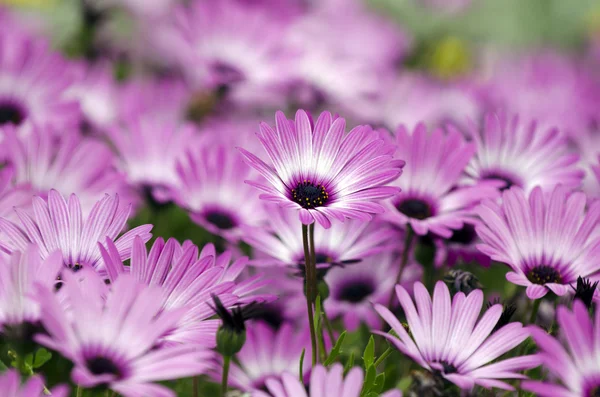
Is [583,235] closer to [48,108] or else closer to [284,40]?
[48,108]

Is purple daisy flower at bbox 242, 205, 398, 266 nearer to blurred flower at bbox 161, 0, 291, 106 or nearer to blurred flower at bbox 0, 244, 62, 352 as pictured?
blurred flower at bbox 0, 244, 62, 352

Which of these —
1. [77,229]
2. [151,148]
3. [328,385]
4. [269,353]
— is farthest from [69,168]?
[328,385]

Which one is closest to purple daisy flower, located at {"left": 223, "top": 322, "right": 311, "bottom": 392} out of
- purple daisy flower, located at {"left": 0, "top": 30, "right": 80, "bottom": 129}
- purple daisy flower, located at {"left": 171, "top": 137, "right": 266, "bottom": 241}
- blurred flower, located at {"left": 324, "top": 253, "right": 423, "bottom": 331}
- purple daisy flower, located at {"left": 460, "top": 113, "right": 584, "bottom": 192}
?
blurred flower, located at {"left": 324, "top": 253, "right": 423, "bottom": 331}

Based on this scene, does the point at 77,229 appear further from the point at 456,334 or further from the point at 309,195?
the point at 456,334

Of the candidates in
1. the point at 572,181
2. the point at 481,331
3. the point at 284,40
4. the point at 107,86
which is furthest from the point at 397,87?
the point at 481,331

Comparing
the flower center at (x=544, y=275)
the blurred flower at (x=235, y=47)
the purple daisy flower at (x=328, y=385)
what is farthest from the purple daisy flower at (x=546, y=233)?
the blurred flower at (x=235, y=47)

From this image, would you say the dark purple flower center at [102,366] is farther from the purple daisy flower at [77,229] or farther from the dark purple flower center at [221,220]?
the dark purple flower center at [221,220]
